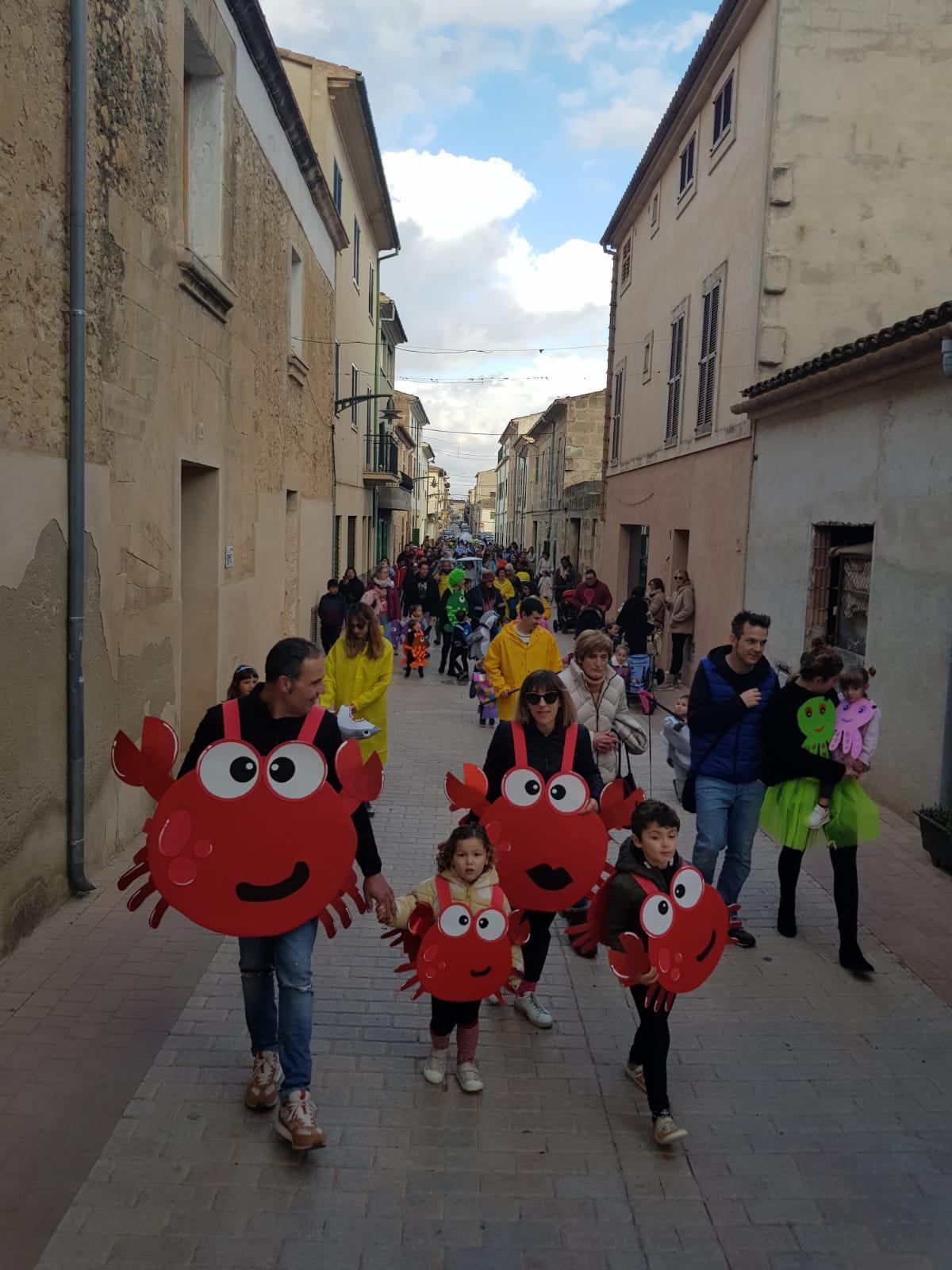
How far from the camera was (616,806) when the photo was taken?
4.45 m

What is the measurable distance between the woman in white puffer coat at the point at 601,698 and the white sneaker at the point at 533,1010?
1284mm

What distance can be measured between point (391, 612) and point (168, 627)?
11.1m

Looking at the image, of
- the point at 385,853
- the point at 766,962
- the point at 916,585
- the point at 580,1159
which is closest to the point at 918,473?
the point at 916,585

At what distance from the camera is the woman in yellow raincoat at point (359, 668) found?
712cm

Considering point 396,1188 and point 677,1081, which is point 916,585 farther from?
point 396,1188

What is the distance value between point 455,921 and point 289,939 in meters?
0.63

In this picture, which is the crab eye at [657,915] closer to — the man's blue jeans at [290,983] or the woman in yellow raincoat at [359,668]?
the man's blue jeans at [290,983]

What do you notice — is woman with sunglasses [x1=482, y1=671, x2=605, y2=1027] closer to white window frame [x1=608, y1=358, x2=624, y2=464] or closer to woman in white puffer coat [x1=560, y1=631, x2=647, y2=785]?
woman in white puffer coat [x1=560, y1=631, x2=647, y2=785]

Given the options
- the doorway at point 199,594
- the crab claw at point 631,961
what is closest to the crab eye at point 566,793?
the crab claw at point 631,961

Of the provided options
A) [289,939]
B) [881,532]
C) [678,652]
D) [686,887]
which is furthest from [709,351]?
[289,939]

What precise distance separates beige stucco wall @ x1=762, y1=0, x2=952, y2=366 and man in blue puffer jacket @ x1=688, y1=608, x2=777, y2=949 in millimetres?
8576

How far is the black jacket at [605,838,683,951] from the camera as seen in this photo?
3.80 meters

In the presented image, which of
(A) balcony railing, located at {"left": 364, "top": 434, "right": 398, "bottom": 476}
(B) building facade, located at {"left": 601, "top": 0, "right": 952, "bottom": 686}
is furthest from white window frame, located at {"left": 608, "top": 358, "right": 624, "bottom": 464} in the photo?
(B) building facade, located at {"left": 601, "top": 0, "right": 952, "bottom": 686}

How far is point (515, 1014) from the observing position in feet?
15.7
